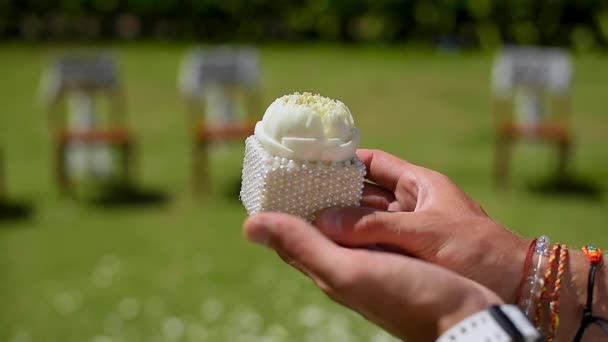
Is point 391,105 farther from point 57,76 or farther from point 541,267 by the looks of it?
point 541,267

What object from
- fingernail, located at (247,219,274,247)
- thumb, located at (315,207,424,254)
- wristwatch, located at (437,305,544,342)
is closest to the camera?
wristwatch, located at (437,305,544,342)

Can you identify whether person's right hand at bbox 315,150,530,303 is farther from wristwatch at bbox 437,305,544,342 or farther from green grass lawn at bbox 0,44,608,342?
green grass lawn at bbox 0,44,608,342

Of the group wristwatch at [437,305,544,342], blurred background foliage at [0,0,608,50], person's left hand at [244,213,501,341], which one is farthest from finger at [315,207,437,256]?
blurred background foliage at [0,0,608,50]

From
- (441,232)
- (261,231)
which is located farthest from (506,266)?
(261,231)

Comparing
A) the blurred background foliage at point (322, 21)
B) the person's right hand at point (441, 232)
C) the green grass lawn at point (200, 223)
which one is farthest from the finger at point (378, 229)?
the blurred background foliage at point (322, 21)

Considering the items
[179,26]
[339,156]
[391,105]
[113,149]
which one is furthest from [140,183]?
[179,26]

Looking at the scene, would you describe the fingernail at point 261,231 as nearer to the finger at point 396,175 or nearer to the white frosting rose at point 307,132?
the white frosting rose at point 307,132
